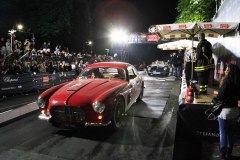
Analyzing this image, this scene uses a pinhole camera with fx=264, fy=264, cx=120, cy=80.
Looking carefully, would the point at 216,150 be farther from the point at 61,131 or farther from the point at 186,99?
the point at 61,131

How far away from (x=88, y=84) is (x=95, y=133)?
4.79 feet

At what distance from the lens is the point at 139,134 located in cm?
657

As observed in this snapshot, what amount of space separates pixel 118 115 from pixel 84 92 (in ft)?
3.62

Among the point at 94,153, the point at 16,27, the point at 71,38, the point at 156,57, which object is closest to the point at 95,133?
the point at 94,153

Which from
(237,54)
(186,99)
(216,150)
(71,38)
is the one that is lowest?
(216,150)

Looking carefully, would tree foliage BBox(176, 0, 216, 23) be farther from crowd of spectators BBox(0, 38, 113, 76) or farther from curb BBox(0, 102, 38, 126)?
curb BBox(0, 102, 38, 126)

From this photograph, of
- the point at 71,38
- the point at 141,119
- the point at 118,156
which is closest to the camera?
the point at 118,156

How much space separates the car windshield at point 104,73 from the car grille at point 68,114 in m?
2.31

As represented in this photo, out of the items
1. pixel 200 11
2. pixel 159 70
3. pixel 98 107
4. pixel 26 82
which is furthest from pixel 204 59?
pixel 159 70

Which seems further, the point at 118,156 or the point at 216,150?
the point at 216,150

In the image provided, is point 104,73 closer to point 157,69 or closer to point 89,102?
point 89,102

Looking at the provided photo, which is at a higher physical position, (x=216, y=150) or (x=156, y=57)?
(x=156, y=57)

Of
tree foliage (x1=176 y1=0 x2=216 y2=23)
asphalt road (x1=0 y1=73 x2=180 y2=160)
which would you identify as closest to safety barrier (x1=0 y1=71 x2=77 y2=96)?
asphalt road (x1=0 y1=73 x2=180 y2=160)

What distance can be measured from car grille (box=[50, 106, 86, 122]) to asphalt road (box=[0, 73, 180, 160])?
0.44 m
